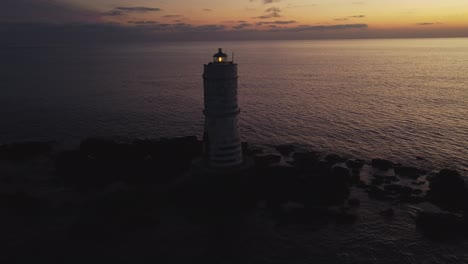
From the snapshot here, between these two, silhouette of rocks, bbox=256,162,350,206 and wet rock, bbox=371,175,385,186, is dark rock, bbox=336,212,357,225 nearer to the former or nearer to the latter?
silhouette of rocks, bbox=256,162,350,206

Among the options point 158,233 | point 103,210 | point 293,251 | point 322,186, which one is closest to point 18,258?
point 103,210

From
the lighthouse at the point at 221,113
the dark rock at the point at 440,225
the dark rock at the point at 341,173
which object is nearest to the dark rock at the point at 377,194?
the dark rock at the point at 341,173

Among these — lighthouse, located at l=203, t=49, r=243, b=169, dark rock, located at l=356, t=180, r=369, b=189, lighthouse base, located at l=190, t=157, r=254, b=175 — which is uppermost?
lighthouse, located at l=203, t=49, r=243, b=169

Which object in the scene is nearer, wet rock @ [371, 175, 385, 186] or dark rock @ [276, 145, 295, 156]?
wet rock @ [371, 175, 385, 186]

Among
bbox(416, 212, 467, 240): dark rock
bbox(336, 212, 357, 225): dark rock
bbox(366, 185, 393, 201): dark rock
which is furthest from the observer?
bbox(366, 185, 393, 201): dark rock

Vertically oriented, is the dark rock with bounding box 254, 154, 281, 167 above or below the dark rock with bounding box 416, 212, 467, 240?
above

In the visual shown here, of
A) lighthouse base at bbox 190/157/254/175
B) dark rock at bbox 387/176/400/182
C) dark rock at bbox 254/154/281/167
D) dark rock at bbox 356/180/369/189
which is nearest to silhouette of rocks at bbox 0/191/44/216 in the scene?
lighthouse base at bbox 190/157/254/175
